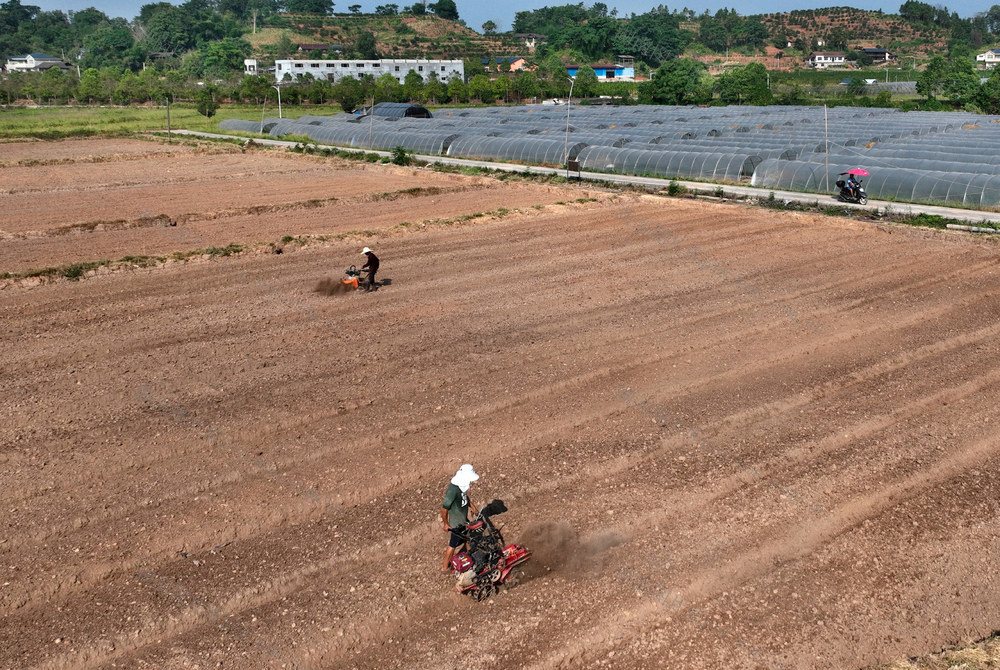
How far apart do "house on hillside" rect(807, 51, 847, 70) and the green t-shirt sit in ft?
654

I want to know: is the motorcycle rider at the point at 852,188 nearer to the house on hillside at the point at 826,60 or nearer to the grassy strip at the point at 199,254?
the grassy strip at the point at 199,254

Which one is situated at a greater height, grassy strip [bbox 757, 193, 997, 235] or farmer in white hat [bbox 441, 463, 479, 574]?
grassy strip [bbox 757, 193, 997, 235]

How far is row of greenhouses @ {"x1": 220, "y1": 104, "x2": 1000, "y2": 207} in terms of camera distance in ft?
122

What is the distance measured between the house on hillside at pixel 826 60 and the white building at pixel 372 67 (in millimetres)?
83469

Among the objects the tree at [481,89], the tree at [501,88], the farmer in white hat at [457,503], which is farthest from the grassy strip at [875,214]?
the tree at [501,88]

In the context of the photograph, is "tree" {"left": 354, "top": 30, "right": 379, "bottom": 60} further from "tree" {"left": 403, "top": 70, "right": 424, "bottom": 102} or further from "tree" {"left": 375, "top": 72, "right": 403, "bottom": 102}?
"tree" {"left": 375, "top": 72, "right": 403, "bottom": 102}

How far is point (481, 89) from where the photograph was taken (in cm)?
10800

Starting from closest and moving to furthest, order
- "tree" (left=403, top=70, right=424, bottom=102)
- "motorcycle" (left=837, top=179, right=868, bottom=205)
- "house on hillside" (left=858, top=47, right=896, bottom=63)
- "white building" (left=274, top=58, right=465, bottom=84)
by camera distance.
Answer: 1. "motorcycle" (left=837, top=179, right=868, bottom=205)
2. "tree" (left=403, top=70, right=424, bottom=102)
3. "white building" (left=274, top=58, right=465, bottom=84)
4. "house on hillside" (left=858, top=47, right=896, bottom=63)

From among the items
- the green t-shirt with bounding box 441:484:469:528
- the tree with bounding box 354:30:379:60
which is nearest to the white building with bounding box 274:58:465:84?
the tree with bounding box 354:30:379:60

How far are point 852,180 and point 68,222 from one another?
99.6 feet

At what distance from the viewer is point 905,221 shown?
31.1m

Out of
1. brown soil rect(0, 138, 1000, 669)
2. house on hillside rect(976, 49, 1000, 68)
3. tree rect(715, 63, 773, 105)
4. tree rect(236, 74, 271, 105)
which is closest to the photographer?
brown soil rect(0, 138, 1000, 669)

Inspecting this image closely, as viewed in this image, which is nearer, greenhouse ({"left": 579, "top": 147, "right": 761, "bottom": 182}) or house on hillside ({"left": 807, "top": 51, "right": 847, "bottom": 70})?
greenhouse ({"left": 579, "top": 147, "right": 761, "bottom": 182})

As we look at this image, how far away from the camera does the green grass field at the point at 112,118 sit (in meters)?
70.6
